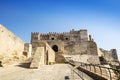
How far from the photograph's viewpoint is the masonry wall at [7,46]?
14595mm

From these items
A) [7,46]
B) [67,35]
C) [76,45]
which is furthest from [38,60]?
[67,35]

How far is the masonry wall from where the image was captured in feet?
47.9

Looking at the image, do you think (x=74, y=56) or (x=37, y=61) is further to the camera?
(x=74, y=56)

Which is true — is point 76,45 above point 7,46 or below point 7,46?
above

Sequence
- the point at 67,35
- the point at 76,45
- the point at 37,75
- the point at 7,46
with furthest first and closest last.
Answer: the point at 67,35 < the point at 76,45 < the point at 7,46 < the point at 37,75

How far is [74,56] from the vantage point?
28219 millimetres

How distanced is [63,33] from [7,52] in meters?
22.5

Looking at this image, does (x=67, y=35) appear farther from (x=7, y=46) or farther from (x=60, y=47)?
(x=7, y=46)

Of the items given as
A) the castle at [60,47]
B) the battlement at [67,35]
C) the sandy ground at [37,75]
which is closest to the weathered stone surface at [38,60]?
the castle at [60,47]

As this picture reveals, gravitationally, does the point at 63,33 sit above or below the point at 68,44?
above

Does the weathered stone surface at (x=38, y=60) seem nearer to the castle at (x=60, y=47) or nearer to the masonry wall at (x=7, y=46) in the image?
the castle at (x=60, y=47)

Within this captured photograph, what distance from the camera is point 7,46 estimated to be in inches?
639

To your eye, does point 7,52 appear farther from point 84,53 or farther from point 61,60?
point 84,53

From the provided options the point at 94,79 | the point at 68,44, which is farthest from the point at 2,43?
the point at 68,44
